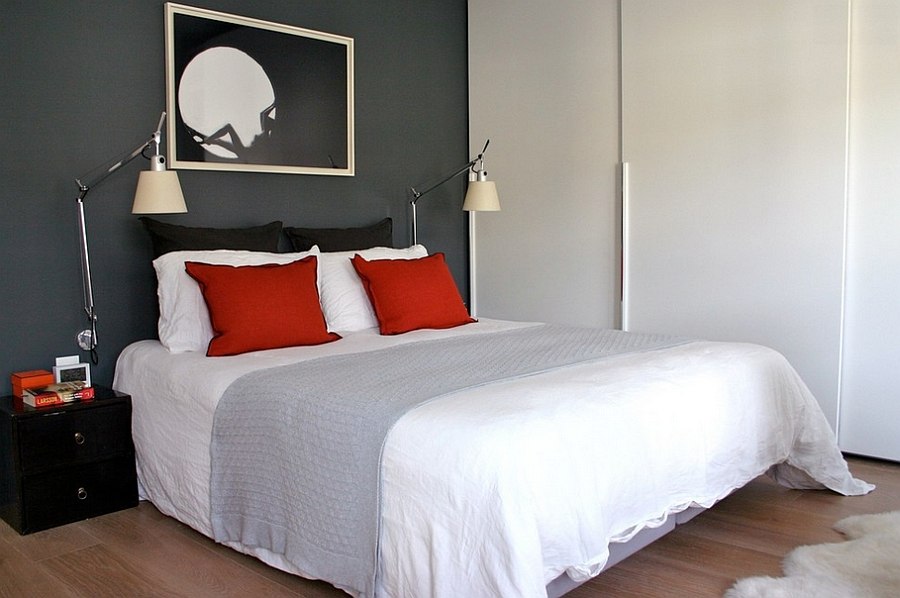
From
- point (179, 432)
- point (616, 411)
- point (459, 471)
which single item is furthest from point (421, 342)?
point (459, 471)

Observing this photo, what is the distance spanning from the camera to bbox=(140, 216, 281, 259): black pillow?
3312mm

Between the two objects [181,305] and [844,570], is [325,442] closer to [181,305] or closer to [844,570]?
[181,305]

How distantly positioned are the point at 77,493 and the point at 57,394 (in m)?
0.37

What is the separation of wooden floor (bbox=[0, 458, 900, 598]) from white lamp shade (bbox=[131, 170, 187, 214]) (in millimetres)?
1144

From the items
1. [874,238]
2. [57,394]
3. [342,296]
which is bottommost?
[57,394]

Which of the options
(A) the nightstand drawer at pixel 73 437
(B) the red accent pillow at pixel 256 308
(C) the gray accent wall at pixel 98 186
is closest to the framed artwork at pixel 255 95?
(C) the gray accent wall at pixel 98 186

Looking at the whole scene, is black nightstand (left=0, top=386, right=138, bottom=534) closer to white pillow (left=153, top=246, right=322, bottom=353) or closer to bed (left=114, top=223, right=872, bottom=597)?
bed (left=114, top=223, right=872, bottom=597)

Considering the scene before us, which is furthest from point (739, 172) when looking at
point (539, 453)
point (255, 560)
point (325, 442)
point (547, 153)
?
point (255, 560)

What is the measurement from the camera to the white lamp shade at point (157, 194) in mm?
3062

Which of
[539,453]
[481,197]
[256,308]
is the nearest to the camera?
[539,453]

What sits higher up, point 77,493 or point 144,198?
point 144,198

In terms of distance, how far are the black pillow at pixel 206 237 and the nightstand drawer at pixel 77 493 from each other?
2.89 ft

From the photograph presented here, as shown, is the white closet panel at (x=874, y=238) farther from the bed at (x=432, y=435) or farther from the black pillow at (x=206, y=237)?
the black pillow at (x=206, y=237)

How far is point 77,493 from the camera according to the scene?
2.88 metres
